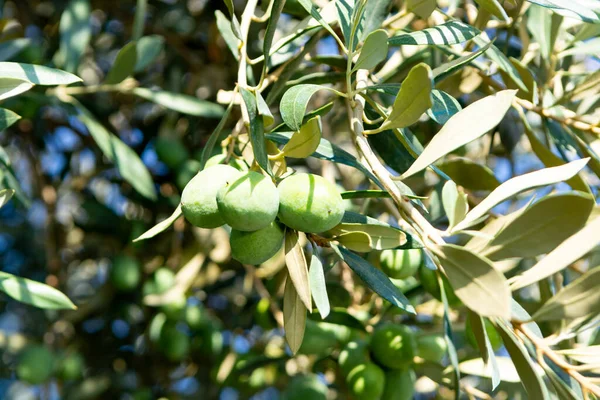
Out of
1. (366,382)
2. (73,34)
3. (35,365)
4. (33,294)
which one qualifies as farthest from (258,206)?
(35,365)

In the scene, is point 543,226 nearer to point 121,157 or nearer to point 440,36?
point 440,36

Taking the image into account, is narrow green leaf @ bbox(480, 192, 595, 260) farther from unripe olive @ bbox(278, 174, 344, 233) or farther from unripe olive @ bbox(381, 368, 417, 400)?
unripe olive @ bbox(381, 368, 417, 400)

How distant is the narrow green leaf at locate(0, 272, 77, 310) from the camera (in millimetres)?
1047

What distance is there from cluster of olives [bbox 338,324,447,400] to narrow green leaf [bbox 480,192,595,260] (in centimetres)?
57

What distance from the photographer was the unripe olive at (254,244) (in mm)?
768

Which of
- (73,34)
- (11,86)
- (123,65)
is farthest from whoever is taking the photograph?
(73,34)

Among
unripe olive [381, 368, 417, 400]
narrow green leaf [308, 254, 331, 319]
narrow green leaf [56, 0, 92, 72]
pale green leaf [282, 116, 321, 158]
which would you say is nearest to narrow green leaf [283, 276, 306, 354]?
narrow green leaf [308, 254, 331, 319]

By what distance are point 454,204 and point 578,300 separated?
18 cm

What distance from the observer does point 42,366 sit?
169cm

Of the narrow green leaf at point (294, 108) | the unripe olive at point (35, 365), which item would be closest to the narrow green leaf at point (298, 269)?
the narrow green leaf at point (294, 108)

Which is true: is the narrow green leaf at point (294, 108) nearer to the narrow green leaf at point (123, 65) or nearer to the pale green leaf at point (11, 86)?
the pale green leaf at point (11, 86)

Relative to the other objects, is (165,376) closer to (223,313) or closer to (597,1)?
(223,313)

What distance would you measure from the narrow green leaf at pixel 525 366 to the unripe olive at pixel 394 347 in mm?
527

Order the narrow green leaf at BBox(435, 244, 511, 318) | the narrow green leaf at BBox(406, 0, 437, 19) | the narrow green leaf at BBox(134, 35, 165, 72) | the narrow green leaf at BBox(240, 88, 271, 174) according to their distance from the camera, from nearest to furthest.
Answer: the narrow green leaf at BBox(435, 244, 511, 318), the narrow green leaf at BBox(240, 88, 271, 174), the narrow green leaf at BBox(406, 0, 437, 19), the narrow green leaf at BBox(134, 35, 165, 72)
